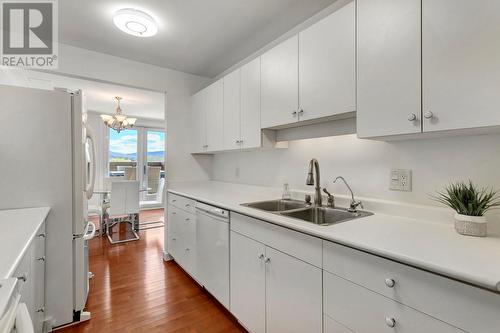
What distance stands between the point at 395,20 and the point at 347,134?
71 centimetres

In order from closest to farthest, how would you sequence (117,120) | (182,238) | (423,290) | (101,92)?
(423,290)
(182,238)
(101,92)
(117,120)

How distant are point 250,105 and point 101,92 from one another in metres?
3.34

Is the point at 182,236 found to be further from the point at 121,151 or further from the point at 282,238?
the point at 121,151

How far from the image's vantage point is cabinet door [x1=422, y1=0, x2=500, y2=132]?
91 centimetres

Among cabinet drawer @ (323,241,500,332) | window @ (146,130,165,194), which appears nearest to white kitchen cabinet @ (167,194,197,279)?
cabinet drawer @ (323,241,500,332)

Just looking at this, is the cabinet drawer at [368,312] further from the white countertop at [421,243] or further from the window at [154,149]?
the window at [154,149]

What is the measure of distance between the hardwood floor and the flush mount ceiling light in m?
2.41

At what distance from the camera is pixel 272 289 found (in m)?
1.40

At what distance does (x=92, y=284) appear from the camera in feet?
7.90

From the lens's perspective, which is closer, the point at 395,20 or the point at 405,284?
the point at 405,284

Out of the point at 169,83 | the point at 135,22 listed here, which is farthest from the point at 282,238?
the point at 169,83

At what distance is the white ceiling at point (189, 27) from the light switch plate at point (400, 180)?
1.37 meters

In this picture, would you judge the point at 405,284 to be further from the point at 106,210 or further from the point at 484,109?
the point at 106,210

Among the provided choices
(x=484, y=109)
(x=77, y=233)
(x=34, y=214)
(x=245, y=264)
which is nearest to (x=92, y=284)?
(x=77, y=233)
